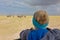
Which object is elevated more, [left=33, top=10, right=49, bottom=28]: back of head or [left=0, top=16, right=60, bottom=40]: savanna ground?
[left=33, top=10, right=49, bottom=28]: back of head

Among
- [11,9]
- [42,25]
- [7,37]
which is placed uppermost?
[11,9]

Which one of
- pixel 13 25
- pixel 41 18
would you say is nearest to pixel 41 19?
pixel 41 18

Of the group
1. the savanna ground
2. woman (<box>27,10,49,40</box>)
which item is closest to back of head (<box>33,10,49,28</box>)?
woman (<box>27,10,49,40</box>)

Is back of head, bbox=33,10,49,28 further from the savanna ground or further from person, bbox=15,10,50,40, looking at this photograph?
the savanna ground

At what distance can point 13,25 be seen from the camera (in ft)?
4.87

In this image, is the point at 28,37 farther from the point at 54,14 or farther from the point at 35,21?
the point at 54,14

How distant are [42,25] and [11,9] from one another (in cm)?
55

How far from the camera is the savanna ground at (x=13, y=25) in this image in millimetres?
1452

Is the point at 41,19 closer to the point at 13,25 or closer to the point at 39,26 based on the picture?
the point at 39,26

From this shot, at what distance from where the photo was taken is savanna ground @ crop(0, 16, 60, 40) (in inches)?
57.2

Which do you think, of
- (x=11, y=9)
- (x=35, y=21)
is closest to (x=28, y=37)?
(x=35, y=21)

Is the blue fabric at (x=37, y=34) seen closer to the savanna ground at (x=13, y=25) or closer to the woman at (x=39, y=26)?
the woman at (x=39, y=26)

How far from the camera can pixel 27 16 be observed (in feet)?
4.94

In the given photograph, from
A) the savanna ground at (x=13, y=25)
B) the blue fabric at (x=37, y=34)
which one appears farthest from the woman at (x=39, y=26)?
the savanna ground at (x=13, y=25)
